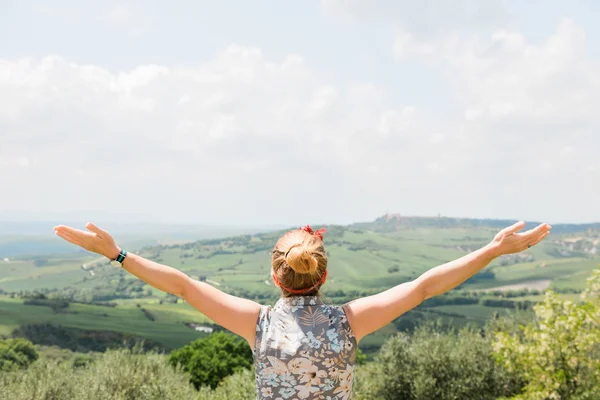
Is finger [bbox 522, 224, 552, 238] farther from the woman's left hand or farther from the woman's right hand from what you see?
the woman's left hand

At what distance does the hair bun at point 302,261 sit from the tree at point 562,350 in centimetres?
1346

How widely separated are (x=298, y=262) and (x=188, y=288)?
0.72m

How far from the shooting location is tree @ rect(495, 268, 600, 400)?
557 inches

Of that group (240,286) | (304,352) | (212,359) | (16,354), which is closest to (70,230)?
(304,352)

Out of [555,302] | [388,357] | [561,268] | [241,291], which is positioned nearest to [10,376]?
[388,357]

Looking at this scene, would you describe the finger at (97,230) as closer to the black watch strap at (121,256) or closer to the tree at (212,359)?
the black watch strap at (121,256)

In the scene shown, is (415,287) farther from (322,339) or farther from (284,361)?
(284,361)

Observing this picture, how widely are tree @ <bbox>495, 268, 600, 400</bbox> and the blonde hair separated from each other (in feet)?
43.7

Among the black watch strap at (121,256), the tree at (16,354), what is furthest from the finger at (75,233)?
the tree at (16,354)

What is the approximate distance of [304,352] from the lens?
2.90m

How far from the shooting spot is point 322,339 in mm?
2939

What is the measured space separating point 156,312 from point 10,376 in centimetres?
10024

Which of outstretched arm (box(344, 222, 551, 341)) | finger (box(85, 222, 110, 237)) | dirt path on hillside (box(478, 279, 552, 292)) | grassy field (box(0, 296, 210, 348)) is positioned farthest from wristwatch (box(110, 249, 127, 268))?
dirt path on hillside (box(478, 279, 552, 292))

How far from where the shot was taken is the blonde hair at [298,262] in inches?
117
